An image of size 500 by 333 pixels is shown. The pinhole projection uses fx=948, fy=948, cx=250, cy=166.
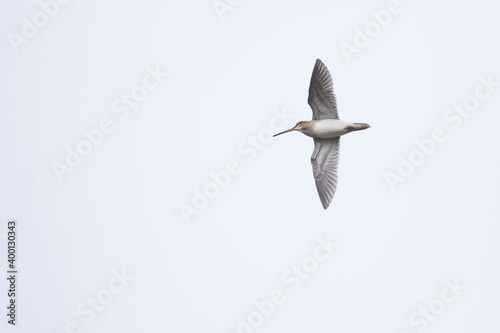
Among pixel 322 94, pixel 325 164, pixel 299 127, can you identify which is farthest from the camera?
pixel 325 164

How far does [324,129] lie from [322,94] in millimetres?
1029

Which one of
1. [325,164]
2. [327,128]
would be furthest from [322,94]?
[325,164]

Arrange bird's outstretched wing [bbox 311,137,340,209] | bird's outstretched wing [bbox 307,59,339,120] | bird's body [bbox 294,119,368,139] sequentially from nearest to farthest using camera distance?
bird's outstretched wing [bbox 307,59,339,120] < bird's body [bbox 294,119,368,139] < bird's outstretched wing [bbox 311,137,340,209]

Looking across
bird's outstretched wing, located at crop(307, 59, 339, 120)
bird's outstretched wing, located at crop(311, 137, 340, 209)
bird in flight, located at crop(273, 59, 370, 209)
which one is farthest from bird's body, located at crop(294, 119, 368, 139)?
bird's outstretched wing, located at crop(311, 137, 340, 209)

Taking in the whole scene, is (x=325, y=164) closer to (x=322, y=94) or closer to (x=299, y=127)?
(x=299, y=127)

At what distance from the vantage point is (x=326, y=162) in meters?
27.5

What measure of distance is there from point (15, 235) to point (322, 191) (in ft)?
37.7

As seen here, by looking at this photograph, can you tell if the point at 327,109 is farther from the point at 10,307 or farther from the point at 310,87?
the point at 10,307

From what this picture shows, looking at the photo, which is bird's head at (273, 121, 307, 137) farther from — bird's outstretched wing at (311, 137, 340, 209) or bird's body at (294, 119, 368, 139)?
bird's outstretched wing at (311, 137, 340, 209)

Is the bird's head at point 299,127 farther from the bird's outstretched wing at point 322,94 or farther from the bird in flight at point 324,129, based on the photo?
the bird's outstretched wing at point 322,94

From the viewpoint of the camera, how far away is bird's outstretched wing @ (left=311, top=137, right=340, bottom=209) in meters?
27.4

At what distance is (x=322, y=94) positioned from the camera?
26.2 meters

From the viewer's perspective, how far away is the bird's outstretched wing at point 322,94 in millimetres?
26109

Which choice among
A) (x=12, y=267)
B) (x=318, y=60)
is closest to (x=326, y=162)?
(x=318, y=60)
